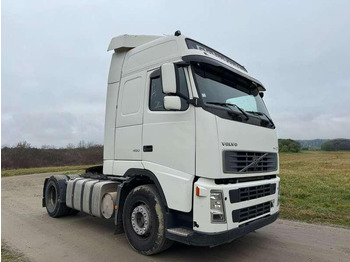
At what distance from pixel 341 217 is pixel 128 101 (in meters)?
6.22

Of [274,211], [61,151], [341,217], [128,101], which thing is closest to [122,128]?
[128,101]

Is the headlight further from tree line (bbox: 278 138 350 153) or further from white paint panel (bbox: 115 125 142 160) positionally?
tree line (bbox: 278 138 350 153)

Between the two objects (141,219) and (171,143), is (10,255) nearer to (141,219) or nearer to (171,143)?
(141,219)

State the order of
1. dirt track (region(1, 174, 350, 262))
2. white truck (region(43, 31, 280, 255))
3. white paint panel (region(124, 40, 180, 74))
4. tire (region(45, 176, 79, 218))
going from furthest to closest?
tire (region(45, 176, 79, 218)), white paint panel (region(124, 40, 180, 74)), dirt track (region(1, 174, 350, 262)), white truck (region(43, 31, 280, 255))

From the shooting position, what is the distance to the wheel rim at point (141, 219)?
185 inches

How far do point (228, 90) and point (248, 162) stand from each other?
122 centimetres

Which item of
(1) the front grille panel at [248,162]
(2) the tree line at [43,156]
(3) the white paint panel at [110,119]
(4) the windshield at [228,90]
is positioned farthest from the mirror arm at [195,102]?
(2) the tree line at [43,156]

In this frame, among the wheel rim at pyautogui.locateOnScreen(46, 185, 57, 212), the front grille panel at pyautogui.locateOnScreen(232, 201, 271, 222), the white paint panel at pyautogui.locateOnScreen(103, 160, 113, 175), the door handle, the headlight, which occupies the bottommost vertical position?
the wheel rim at pyautogui.locateOnScreen(46, 185, 57, 212)

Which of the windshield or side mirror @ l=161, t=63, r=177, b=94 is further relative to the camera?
the windshield

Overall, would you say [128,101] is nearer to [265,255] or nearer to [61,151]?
[265,255]

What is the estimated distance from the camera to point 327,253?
4.83 m

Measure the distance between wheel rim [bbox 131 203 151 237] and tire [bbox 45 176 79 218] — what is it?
3.04 metres

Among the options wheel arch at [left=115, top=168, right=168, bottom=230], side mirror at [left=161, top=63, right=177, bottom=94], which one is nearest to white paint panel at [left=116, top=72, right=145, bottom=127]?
wheel arch at [left=115, top=168, right=168, bottom=230]

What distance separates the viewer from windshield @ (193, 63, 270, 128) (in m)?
4.38
